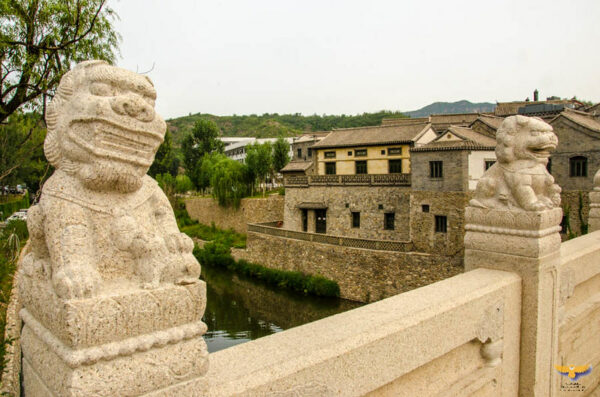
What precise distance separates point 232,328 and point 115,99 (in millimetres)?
14997

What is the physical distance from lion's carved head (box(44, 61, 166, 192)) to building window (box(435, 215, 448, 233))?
54.9 feet

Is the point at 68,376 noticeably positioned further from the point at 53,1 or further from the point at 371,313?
the point at 53,1

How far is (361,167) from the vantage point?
2273 centimetres

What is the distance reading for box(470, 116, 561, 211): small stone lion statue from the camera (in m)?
3.19

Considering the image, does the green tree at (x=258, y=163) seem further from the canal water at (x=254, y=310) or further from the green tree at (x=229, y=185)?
the canal water at (x=254, y=310)

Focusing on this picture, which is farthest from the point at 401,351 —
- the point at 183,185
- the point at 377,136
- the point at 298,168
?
the point at 183,185

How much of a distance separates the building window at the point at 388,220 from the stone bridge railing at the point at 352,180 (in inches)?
58.1

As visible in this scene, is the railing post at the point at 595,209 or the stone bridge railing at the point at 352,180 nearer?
the railing post at the point at 595,209

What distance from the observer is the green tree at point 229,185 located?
27.1 metres

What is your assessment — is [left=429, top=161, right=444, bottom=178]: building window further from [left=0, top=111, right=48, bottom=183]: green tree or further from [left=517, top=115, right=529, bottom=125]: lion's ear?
[left=517, top=115, right=529, bottom=125]: lion's ear

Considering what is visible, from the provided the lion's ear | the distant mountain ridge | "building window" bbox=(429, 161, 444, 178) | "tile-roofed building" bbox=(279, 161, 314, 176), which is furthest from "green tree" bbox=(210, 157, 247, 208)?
the distant mountain ridge

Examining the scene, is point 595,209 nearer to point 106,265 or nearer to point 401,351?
point 401,351

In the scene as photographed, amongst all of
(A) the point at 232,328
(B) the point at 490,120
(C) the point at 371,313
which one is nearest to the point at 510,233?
(C) the point at 371,313

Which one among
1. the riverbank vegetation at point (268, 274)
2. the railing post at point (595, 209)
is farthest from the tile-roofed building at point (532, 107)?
the railing post at point (595, 209)
